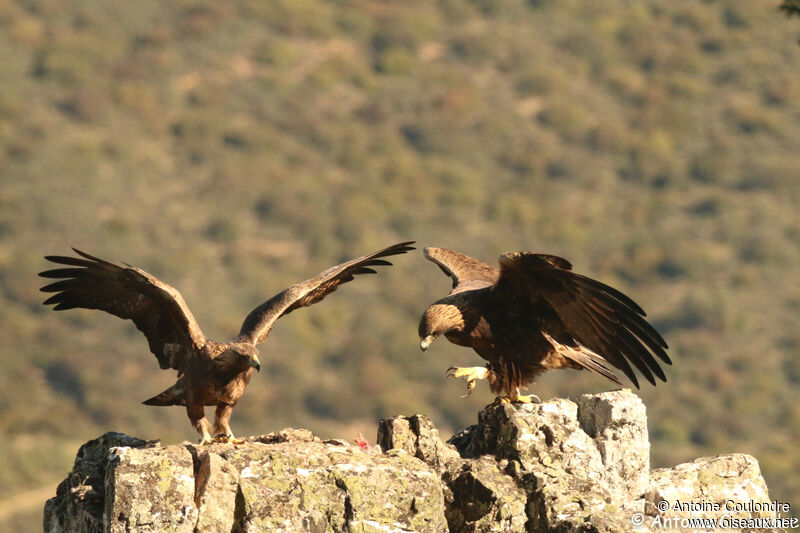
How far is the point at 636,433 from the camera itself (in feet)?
32.1

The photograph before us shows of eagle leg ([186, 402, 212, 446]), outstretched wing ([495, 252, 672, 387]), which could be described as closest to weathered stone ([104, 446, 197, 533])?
eagle leg ([186, 402, 212, 446])

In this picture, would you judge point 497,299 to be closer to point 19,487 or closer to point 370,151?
point 19,487

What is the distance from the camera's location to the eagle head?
1169 centimetres

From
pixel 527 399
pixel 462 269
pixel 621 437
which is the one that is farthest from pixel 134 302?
pixel 621 437

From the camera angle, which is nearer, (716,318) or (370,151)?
(716,318)

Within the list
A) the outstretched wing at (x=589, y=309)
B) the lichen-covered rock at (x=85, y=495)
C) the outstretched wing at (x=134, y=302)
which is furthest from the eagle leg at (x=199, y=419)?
the outstretched wing at (x=589, y=309)

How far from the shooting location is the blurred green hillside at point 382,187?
4403 cm

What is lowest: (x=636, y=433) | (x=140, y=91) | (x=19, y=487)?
(x=636, y=433)

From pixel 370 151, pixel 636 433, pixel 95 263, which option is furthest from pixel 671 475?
pixel 370 151

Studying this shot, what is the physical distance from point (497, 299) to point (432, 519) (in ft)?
11.4

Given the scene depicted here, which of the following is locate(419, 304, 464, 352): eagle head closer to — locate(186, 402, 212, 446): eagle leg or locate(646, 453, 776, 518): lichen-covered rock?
locate(186, 402, 212, 446): eagle leg

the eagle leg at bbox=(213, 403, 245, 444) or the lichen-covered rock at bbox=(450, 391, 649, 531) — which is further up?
the eagle leg at bbox=(213, 403, 245, 444)

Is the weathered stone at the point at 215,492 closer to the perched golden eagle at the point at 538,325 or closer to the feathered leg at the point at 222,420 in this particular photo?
the feathered leg at the point at 222,420

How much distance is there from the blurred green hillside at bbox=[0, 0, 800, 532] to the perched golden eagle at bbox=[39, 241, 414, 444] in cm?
2286
